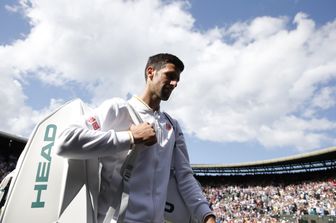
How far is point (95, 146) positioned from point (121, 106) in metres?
0.40

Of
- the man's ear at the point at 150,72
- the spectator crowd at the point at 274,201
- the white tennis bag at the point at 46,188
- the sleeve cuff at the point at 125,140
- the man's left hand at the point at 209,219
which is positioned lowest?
the man's left hand at the point at 209,219

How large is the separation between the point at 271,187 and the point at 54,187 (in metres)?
35.2

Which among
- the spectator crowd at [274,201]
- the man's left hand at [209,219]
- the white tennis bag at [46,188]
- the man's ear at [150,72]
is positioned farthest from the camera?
the spectator crowd at [274,201]

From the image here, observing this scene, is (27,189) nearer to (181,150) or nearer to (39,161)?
(39,161)

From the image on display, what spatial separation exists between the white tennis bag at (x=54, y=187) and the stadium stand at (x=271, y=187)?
20.5 meters

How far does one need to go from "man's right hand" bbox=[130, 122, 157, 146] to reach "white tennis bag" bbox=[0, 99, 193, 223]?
15 cm

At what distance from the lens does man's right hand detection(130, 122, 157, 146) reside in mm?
2033

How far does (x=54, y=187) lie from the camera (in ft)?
7.25

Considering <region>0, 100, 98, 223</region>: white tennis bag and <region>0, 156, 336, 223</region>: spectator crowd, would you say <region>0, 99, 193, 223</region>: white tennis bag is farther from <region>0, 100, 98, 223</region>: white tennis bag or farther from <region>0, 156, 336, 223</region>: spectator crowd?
<region>0, 156, 336, 223</region>: spectator crowd

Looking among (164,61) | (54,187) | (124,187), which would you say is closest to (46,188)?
(54,187)

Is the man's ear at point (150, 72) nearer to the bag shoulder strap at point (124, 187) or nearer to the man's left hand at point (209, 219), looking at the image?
the bag shoulder strap at point (124, 187)

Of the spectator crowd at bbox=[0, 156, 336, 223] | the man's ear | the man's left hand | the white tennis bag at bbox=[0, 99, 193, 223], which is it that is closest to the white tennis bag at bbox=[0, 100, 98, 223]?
A: the white tennis bag at bbox=[0, 99, 193, 223]

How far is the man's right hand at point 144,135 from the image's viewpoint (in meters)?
2.03

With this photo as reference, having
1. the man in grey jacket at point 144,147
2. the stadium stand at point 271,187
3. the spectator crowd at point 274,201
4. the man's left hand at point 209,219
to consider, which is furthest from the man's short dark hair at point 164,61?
the spectator crowd at point 274,201
